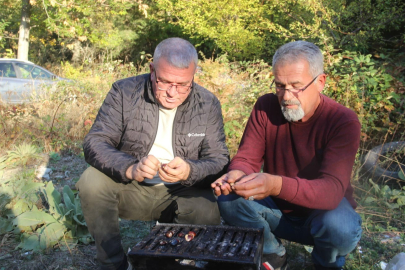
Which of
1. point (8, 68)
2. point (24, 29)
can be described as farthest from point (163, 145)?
point (24, 29)

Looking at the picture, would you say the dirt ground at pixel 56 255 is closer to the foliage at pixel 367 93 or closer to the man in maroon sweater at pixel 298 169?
the man in maroon sweater at pixel 298 169

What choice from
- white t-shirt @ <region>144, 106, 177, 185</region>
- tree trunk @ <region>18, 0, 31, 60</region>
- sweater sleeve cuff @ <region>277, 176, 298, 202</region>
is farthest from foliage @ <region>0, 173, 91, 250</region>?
tree trunk @ <region>18, 0, 31, 60</region>

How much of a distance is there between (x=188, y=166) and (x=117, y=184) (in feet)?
1.93

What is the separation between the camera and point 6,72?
1074cm

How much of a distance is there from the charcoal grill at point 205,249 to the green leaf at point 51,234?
1272 millimetres

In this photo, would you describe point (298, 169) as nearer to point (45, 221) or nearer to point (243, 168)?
point (243, 168)

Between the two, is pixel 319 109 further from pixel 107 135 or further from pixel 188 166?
pixel 107 135

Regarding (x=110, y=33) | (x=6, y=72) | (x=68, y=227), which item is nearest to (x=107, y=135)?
(x=68, y=227)

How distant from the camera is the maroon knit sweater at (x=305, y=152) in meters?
2.36

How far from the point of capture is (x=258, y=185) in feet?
7.55

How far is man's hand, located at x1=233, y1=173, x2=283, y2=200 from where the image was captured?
231cm

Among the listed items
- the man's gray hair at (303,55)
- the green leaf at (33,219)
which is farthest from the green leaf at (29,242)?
the man's gray hair at (303,55)

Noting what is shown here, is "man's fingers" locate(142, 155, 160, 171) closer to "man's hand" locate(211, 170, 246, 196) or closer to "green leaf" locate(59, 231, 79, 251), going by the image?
"man's hand" locate(211, 170, 246, 196)

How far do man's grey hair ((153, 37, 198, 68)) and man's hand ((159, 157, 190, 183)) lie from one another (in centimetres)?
77
